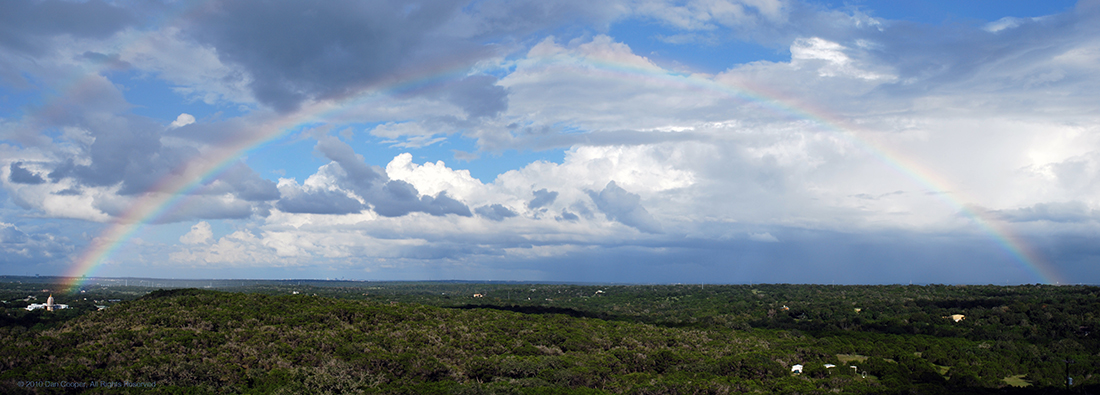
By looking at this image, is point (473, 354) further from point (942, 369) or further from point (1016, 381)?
point (1016, 381)

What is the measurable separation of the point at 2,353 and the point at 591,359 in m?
39.4

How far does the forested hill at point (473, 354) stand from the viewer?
38188 millimetres

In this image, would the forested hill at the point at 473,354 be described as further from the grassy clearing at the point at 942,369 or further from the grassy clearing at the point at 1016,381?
the grassy clearing at the point at 942,369

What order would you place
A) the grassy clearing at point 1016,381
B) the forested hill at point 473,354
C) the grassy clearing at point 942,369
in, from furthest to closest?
the grassy clearing at point 942,369 < the grassy clearing at point 1016,381 < the forested hill at point 473,354

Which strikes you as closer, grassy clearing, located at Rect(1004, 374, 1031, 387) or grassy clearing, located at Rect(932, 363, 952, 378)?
grassy clearing, located at Rect(1004, 374, 1031, 387)

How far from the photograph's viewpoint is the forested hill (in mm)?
38188

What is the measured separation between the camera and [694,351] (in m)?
58.2

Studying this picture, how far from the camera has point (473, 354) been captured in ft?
170

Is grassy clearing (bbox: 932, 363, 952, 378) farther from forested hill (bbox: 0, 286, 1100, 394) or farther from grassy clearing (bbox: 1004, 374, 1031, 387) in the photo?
grassy clearing (bbox: 1004, 374, 1031, 387)

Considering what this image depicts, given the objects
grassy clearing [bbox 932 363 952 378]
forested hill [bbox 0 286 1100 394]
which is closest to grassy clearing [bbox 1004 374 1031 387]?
forested hill [bbox 0 286 1100 394]

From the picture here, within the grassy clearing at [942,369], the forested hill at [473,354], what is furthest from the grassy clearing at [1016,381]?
the grassy clearing at [942,369]

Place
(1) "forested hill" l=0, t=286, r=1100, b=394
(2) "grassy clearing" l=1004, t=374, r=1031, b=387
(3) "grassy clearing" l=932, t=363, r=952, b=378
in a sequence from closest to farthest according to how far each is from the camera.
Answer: (1) "forested hill" l=0, t=286, r=1100, b=394 < (2) "grassy clearing" l=1004, t=374, r=1031, b=387 < (3) "grassy clearing" l=932, t=363, r=952, b=378

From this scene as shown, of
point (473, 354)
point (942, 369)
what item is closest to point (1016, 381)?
point (942, 369)

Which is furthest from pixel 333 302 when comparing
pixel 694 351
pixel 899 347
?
pixel 899 347
